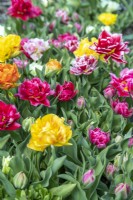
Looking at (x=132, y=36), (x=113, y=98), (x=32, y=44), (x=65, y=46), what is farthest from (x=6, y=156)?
(x=132, y=36)

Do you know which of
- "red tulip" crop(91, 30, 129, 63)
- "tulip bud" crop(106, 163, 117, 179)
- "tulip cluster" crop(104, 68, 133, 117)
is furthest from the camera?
"red tulip" crop(91, 30, 129, 63)

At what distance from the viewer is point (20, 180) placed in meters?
1.78

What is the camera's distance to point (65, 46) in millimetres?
2959

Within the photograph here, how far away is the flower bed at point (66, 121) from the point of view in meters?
1.81

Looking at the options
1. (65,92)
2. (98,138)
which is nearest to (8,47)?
(65,92)

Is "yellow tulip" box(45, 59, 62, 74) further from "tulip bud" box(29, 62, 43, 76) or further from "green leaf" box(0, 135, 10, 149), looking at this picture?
"green leaf" box(0, 135, 10, 149)

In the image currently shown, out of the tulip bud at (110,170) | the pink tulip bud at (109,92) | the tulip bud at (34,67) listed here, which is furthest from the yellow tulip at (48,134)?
the tulip bud at (34,67)

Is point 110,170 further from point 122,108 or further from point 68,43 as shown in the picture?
point 68,43

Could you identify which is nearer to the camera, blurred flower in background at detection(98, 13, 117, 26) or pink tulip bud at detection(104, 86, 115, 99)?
pink tulip bud at detection(104, 86, 115, 99)

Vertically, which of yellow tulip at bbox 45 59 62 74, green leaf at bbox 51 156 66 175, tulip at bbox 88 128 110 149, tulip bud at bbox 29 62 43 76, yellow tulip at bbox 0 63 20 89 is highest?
yellow tulip at bbox 0 63 20 89

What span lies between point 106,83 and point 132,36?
1.39 m

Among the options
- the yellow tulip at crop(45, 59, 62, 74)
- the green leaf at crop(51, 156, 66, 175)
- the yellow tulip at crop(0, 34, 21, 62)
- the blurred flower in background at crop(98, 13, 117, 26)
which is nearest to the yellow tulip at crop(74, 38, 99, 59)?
the yellow tulip at crop(45, 59, 62, 74)

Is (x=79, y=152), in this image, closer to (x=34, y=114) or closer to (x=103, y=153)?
(x=103, y=153)

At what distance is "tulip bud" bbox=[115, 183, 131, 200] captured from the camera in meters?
1.77
